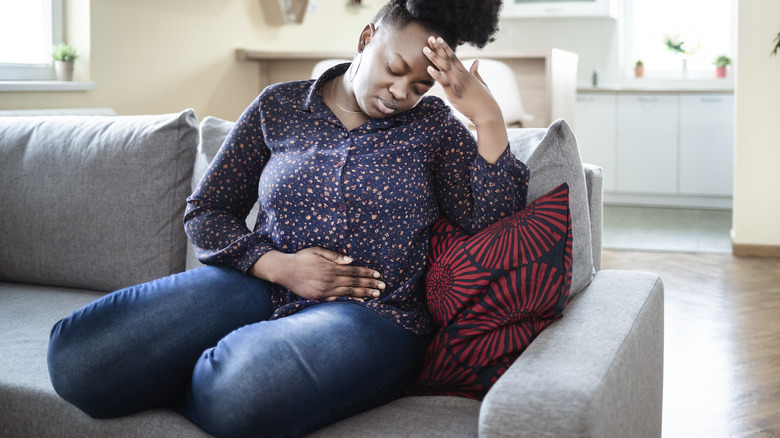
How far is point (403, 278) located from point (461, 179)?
22 cm

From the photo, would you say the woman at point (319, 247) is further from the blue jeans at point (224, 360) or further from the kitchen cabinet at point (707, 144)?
the kitchen cabinet at point (707, 144)

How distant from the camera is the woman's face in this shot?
149 centimetres

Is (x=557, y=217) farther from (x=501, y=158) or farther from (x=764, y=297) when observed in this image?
(x=764, y=297)

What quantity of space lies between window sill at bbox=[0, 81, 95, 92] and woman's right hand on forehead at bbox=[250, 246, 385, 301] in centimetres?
241

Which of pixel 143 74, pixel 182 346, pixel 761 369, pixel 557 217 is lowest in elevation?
pixel 761 369

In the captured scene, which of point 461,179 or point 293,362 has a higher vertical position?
point 461,179

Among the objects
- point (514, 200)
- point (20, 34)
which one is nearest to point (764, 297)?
point (514, 200)

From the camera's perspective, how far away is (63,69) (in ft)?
12.4

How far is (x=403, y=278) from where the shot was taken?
1.48 metres

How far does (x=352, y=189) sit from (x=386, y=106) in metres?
0.17

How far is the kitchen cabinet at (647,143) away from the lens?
6.39 m

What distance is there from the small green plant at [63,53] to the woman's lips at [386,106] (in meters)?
2.72

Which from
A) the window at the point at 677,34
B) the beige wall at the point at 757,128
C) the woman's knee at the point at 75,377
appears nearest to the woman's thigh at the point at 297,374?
the woman's knee at the point at 75,377

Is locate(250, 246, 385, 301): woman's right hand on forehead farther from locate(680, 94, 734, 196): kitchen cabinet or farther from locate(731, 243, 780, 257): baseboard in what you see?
locate(680, 94, 734, 196): kitchen cabinet
